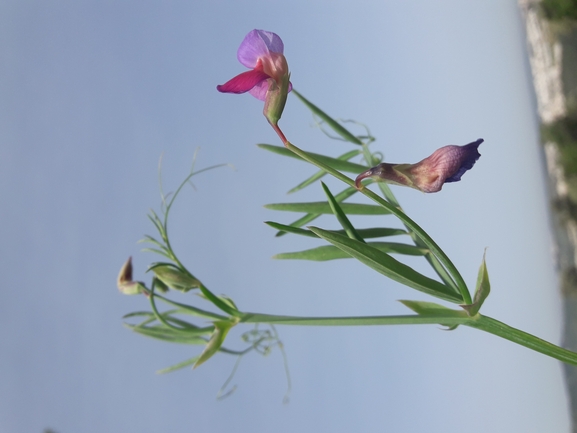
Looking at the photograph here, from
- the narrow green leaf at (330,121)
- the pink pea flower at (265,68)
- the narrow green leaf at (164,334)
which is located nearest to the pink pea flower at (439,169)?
the pink pea flower at (265,68)

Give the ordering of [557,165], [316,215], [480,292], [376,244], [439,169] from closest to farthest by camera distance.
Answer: [439,169] → [480,292] → [376,244] → [316,215] → [557,165]

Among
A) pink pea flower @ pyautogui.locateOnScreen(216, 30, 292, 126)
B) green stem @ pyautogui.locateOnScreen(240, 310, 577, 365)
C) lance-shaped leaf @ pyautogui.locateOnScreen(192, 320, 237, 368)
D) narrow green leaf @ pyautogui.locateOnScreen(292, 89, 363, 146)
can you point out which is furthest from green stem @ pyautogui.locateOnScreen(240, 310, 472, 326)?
narrow green leaf @ pyautogui.locateOnScreen(292, 89, 363, 146)

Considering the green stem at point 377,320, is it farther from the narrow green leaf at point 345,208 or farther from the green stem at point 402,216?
the narrow green leaf at point 345,208

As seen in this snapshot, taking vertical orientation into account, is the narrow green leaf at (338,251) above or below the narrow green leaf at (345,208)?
below

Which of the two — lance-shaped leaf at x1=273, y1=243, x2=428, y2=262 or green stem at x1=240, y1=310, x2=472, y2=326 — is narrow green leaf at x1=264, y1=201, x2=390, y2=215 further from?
green stem at x1=240, y1=310, x2=472, y2=326

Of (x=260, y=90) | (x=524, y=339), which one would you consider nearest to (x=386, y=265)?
(x=524, y=339)

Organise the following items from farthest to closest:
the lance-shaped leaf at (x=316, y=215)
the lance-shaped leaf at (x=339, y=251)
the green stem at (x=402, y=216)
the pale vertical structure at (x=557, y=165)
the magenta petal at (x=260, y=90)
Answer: the pale vertical structure at (x=557, y=165), the lance-shaped leaf at (x=316, y=215), the lance-shaped leaf at (x=339, y=251), the magenta petal at (x=260, y=90), the green stem at (x=402, y=216)

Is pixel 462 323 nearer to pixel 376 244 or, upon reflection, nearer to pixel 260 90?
pixel 376 244
